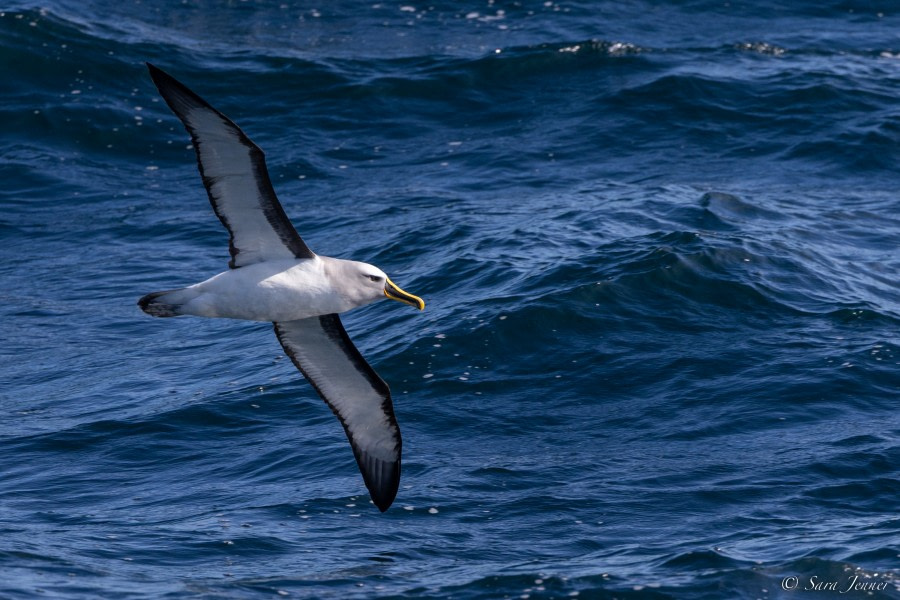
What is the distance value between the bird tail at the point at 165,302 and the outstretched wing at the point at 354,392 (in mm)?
1765

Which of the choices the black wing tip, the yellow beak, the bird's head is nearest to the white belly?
the bird's head

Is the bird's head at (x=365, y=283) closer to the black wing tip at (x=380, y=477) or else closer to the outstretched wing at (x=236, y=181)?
the outstretched wing at (x=236, y=181)

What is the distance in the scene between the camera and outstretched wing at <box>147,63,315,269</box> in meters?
11.5

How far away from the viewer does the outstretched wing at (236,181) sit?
11.5 meters

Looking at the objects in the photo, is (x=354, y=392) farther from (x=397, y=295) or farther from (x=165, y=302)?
(x=165, y=302)

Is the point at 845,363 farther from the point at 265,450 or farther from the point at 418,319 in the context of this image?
the point at 265,450

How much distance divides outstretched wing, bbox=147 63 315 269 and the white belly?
7.0 inches

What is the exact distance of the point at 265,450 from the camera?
1645 centimetres

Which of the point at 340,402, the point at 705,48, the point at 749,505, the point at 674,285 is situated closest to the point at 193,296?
the point at 340,402

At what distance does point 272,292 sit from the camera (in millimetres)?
12492

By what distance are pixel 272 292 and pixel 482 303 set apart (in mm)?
7216

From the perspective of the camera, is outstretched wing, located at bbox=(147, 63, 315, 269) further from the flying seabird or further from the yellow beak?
the yellow beak

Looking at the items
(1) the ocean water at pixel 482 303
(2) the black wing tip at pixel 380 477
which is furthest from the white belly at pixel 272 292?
(1) the ocean water at pixel 482 303

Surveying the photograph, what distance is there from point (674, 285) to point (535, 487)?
551cm
